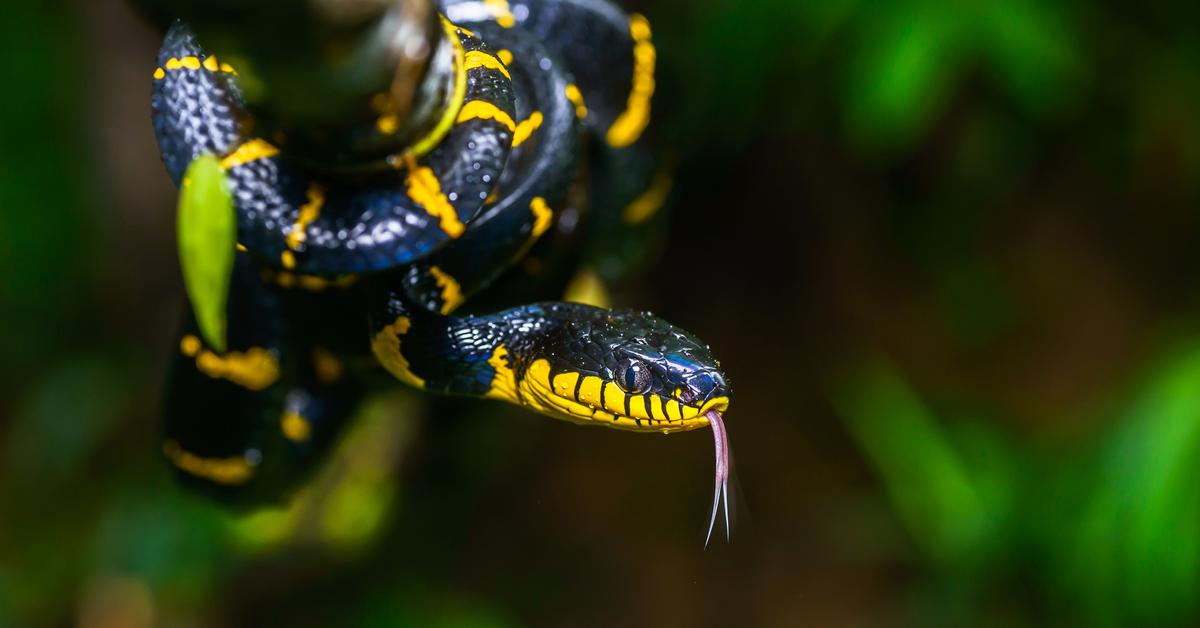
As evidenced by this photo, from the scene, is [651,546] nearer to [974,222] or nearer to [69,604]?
[974,222]

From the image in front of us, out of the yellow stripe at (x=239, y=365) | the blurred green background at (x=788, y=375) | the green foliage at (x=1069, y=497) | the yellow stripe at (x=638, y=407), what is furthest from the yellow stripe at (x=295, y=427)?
the green foliage at (x=1069, y=497)

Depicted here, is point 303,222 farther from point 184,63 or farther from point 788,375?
point 788,375

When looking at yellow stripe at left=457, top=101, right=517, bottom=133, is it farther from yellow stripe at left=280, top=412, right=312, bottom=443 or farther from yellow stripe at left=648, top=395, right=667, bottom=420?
yellow stripe at left=280, top=412, right=312, bottom=443

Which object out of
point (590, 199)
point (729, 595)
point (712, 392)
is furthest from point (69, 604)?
point (712, 392)

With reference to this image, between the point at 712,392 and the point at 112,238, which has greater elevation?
the point at 712,392

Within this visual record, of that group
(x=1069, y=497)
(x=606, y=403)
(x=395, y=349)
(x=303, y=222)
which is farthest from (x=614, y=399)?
(x=1069, y=497)

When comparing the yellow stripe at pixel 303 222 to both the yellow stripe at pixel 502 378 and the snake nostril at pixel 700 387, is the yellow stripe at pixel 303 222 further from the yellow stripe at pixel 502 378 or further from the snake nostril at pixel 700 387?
the snake nostril at pixel 700 387

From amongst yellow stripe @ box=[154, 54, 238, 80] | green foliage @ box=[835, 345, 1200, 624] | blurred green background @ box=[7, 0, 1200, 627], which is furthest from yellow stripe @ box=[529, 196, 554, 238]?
green foliage @ box=[835, 345, 1200, 624]
